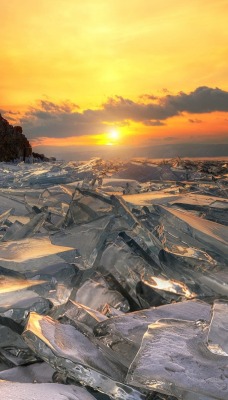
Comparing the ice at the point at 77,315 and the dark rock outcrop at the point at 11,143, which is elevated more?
the dark rock outcrop at the point at 11,143

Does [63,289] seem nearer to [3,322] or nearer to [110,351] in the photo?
[3,322]

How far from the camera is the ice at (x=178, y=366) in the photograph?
120 cm

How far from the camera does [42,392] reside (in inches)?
49.1

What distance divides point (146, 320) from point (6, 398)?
55 cm

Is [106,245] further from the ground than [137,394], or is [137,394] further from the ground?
[106,245]

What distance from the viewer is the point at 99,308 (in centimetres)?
187

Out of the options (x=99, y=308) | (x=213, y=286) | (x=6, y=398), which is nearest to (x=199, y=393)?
(x=6, y=398)

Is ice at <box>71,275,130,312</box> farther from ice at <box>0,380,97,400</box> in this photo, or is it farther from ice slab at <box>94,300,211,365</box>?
ice at <box>0,380,97,400</box>

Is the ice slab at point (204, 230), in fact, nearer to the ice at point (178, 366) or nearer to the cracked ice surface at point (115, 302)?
the cracked ice surface at point (115, 302)

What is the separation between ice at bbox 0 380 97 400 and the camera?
122 cm

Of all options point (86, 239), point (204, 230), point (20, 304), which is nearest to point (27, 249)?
point (86, 239)

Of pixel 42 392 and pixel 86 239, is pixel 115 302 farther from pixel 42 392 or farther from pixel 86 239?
pixel 42 392

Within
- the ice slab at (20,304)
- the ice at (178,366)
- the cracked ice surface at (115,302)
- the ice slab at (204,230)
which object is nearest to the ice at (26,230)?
the cracked ice surface at (115,302)

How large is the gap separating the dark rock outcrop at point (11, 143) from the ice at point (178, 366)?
24950mm
